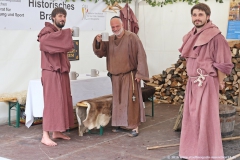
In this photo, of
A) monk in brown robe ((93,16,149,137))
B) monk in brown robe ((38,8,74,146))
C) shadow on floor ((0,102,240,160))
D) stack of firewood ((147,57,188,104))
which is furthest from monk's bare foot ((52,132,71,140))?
stack of firewood ((147,57,188,104))

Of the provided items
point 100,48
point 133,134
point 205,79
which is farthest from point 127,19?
point 205,79

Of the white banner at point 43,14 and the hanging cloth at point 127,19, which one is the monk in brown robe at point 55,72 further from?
the hanging cloth at point 127,19

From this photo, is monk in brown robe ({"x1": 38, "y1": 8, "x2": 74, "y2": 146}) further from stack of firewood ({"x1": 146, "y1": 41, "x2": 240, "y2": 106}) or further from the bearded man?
stack of firewood ({"x1": 146, "y1": 41, "x2": 240, "y2": 106})

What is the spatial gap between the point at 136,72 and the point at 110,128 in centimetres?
106

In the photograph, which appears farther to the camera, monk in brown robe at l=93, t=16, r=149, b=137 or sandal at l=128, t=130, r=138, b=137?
sandal at l=128, t=130, r=138, b=137

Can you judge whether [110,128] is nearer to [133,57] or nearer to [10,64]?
[133,57]

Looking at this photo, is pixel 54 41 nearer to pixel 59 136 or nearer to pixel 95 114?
pixel 95 114

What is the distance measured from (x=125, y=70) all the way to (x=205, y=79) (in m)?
1.48

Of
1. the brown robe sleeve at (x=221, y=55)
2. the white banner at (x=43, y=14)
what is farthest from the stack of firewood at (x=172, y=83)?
the brown robe sleeve at (x=221, y=55)

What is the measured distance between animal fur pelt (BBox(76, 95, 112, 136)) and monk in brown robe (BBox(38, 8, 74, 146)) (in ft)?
1.03

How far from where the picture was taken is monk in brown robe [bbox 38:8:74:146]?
190 inches

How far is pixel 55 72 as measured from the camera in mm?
4992

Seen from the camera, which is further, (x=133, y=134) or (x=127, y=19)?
(x=127, y=19)

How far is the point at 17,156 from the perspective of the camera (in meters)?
4.62
